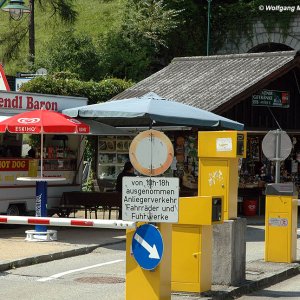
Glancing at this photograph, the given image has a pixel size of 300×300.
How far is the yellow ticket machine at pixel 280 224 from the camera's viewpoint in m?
14.0

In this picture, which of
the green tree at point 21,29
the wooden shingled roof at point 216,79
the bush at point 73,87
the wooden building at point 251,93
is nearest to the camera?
the wooden shingled roof at point 216,79

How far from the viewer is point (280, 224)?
14062 millimetres

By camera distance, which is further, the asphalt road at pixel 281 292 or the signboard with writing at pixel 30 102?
the signboard with writing at pixel 30 102

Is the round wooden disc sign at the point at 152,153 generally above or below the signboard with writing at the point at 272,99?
below

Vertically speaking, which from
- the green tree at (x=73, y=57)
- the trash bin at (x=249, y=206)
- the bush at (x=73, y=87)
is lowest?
the trash bin at (x=249, y=206)

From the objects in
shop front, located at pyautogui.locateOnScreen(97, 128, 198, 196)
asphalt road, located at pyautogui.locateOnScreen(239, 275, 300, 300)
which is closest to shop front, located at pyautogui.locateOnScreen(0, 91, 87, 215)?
shop front, located at pyautogui.locateOnScreen(97, 128, 198, 196)

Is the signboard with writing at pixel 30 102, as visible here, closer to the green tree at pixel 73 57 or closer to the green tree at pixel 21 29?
the green tree at pixel 73 57

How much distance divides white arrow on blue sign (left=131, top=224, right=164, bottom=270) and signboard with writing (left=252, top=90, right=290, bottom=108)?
615 inches

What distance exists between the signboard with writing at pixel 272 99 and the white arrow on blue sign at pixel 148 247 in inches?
615

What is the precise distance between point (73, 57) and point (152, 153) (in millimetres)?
30379

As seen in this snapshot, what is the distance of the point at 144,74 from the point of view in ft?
131

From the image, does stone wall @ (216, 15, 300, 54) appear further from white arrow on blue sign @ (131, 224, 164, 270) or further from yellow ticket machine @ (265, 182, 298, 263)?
white arrow on blue sign @ (131, 224, 164, 270)

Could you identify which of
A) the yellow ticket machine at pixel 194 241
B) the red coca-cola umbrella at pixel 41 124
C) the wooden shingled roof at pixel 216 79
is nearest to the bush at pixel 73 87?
the wooden shingled roof at pixel 216 79

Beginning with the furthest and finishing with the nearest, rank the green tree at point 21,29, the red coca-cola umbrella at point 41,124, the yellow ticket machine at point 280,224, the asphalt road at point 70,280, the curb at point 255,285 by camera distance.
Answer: the green tree at point 21,29, the red coca-cola umbrella at point 41,124, the yellow ticket machine at point 280,224, the asphalt road at point 70,280, the curb at point 255,285
